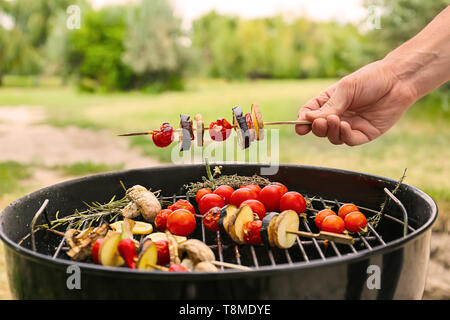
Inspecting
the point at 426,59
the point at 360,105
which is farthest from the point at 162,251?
the point at 426,59

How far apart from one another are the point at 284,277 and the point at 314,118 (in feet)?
3.49

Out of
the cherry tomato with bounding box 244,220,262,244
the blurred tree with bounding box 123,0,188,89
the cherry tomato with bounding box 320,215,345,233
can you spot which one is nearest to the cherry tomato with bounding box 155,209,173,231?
the cherry tomato with bounding box 244,220,262,244

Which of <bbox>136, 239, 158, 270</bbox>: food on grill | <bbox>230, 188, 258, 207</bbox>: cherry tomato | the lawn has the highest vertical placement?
<bbox>136, 239, 158, 270</bbox>: food on grill

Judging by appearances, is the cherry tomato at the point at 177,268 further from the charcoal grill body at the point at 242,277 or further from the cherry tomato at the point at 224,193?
the cherry tomato at the point at 224,193

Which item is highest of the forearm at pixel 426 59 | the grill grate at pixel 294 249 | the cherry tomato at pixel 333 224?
the forearm at pixel 426 59

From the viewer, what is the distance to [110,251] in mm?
1611

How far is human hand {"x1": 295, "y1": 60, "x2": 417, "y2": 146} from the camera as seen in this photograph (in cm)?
224

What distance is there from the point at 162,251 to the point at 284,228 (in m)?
0.47

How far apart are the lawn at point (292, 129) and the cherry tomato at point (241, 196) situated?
3.49 m

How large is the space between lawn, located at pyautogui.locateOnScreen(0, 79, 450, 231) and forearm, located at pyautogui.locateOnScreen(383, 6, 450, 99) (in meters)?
2.90

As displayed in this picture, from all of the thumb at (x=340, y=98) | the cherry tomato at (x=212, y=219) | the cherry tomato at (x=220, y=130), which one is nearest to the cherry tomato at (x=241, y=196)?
the cherry tomato at (x=212, y=219)

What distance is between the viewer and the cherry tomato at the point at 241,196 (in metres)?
2.21

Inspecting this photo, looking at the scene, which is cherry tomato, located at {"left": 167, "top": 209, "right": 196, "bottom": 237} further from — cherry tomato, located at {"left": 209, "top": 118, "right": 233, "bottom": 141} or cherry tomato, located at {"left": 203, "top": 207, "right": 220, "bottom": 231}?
cherry tomato, located at {"left": 209, "top": 118, "right": 233, "bottom": 141}
